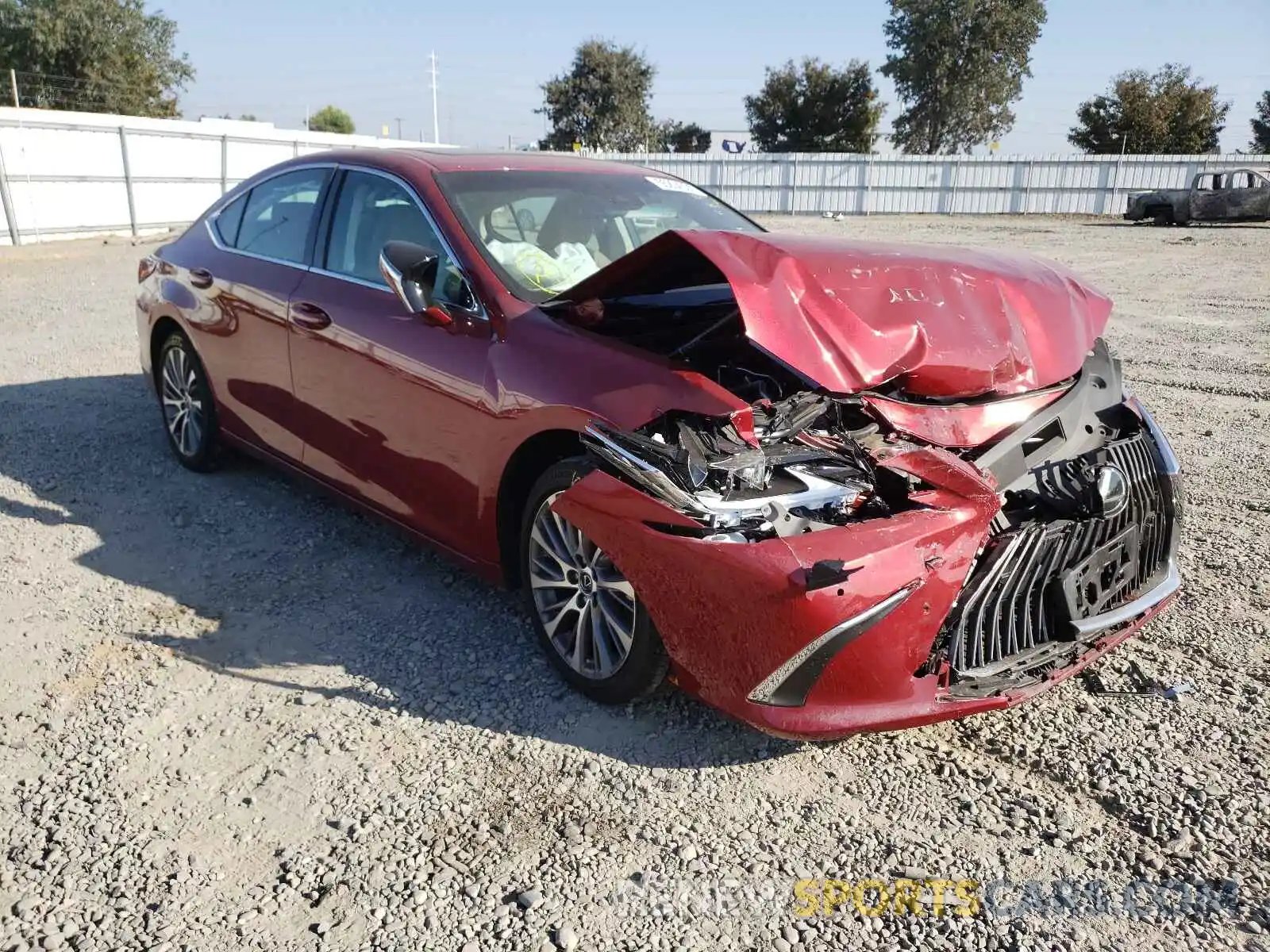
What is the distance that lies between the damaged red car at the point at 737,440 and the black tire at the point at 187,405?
44.9 inches

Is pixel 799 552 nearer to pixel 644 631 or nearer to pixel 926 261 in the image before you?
pixel 644 631

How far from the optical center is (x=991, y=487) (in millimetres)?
2754

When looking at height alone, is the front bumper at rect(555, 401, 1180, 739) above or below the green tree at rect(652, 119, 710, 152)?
below

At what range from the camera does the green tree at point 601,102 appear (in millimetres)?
52031

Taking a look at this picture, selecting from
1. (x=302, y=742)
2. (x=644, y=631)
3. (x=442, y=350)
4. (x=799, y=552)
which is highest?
(x=442, y=350)

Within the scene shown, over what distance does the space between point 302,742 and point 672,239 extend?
198 centimetres

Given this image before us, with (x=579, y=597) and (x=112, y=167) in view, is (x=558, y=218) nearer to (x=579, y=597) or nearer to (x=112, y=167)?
(x=579, y=597)

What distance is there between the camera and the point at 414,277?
12.0ft

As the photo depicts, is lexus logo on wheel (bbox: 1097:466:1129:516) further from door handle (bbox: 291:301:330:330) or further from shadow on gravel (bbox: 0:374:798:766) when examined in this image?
door handle (bbox: 291:301:330:330)

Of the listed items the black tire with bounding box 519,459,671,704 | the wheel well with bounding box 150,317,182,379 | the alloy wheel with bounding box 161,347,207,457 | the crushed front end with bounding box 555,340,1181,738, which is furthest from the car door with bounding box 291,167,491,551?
the wheel well with bounding box 150,317,182,379

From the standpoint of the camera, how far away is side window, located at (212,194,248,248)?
527cm

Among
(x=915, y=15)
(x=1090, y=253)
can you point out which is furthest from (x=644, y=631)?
(x=915, y=15)

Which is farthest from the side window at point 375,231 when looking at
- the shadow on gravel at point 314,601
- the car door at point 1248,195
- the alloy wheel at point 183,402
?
the car door at point 1248,195

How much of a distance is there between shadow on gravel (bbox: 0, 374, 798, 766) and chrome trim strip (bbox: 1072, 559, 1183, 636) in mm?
970
